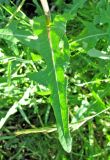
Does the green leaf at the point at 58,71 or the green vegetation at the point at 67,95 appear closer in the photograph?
the green leaf at the point at 58,71

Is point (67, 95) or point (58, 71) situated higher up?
point (58, 71)

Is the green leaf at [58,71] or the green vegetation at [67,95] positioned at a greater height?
the green leaf at [58,71]

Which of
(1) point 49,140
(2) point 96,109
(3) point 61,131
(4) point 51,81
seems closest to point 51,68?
(4) point 51,81

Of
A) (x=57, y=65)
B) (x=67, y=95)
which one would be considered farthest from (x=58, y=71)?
(x=67, y=95)

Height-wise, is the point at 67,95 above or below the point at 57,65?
below

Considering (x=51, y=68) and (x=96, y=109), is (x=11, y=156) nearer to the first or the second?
(x=96, y=109)

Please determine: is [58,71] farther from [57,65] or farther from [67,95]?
[67,95]

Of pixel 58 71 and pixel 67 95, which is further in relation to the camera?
pixel 67 95

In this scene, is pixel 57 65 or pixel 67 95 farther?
pixel 67 95

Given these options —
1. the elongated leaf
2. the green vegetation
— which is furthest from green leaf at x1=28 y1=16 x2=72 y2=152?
the green vegetation

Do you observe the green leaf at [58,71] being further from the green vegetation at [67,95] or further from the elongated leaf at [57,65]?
the green vegetation at [67,95]

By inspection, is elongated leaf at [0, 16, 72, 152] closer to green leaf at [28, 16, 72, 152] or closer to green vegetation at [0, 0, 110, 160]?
green leaf at [28, 16, 72, 152]

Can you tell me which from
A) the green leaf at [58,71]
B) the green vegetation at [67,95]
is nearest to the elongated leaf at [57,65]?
the green leaf at [58,71]
